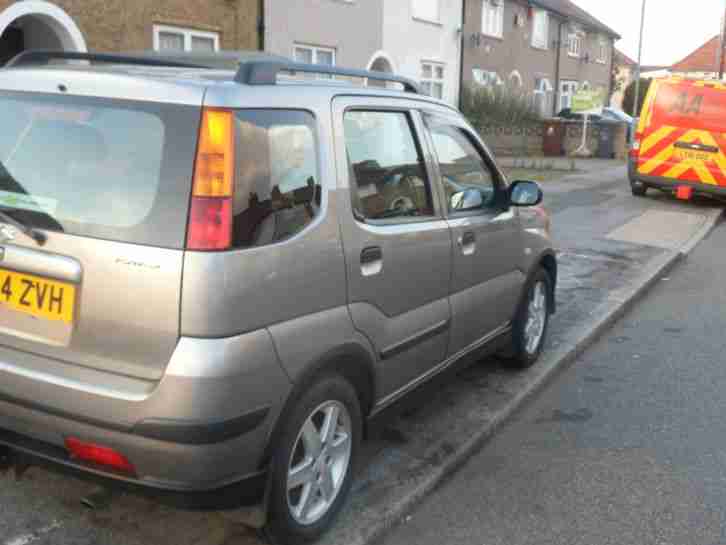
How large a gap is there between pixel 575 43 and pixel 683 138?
23.8m

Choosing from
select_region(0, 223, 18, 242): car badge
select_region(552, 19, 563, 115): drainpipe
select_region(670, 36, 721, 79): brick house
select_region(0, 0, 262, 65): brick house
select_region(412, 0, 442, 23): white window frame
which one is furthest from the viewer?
select_region(670, 36, 721, 79): brick house

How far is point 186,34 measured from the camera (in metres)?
13.0

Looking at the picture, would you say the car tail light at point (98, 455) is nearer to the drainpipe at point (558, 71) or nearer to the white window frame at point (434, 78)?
the white window frame at point (434, 78)

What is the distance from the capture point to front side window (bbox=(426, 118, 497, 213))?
161 inches

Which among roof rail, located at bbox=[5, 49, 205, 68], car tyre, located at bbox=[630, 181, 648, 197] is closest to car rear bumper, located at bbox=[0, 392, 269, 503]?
roof rail, located at bbox=[5, 49, 205, 68]

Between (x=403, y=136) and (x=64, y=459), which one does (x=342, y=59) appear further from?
(x=64, y=459)

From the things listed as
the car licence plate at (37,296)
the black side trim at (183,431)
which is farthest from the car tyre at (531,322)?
the car licence plate at (37,296)

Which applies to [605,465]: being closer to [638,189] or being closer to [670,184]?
[670,184]

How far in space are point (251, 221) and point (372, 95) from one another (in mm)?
1096

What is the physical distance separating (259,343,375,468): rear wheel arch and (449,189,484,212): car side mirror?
1145 millimetres

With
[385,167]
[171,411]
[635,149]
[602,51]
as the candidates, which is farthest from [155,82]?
[602,51]

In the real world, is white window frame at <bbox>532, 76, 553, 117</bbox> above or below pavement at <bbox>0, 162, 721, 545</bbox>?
→ above

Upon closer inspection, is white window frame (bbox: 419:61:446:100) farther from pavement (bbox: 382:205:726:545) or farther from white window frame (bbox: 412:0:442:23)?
pavement (bbox: 382:205:726:545)

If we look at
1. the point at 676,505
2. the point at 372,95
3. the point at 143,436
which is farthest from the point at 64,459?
the point at 676,505
